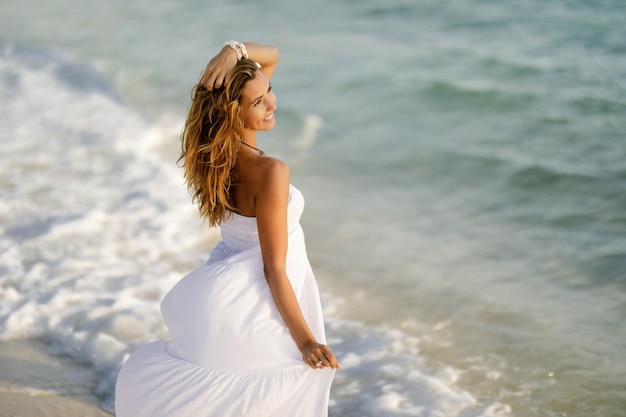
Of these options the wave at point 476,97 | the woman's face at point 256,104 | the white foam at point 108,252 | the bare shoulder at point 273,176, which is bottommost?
the white foam at point 108,252

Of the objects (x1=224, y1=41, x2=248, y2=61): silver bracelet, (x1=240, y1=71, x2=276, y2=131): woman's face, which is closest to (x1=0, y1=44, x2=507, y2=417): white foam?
(x1=240, y1=71, x2=276, y2=131): woman's face

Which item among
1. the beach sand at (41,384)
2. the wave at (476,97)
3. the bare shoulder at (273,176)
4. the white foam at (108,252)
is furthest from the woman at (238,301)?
the wave at (476,97)

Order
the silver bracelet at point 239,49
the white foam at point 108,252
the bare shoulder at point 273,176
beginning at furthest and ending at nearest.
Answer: the white foam at point 108,252 < the silver bracelet at point 239,49 < the bare shoulder at point 273,176

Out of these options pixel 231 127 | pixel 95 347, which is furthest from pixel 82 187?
pixel 231 127

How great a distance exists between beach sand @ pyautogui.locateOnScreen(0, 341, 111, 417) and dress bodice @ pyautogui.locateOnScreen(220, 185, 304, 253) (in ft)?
5.53

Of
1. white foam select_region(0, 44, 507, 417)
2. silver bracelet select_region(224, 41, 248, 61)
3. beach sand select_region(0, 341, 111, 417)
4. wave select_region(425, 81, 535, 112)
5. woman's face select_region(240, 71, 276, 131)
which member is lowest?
beach sand select_region(0, 341, 111, 417)

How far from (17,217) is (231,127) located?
445 cm

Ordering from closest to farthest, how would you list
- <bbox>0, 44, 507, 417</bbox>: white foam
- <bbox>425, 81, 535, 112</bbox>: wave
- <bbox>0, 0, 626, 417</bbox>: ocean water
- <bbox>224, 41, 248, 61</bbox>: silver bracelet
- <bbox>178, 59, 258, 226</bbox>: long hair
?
<bbox>178, 59, 258, 226</bbox>: long hair → <bbox>224, 41, 248, 61</bbox>: silver bracelet → <bbox>0, 44, 507, 417</bbox>: white foam → <bbox>0, 0, 626, 417</bbox>: ocean water → <bbox>425, 81, 535, 112</bbox>: wave

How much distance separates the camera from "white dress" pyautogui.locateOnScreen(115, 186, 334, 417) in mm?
3395

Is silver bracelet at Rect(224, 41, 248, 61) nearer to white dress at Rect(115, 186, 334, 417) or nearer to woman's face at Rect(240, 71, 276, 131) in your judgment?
woman's face at Rect(240, 71, 276, 131)

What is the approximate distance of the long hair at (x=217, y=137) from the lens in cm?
347

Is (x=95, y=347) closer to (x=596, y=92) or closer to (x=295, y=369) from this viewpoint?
(x=295, y=369)

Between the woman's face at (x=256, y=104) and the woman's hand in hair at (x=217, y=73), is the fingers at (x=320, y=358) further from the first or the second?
the woman's hand in hair at (x=217, y=73)

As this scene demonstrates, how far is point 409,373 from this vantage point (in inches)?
213
